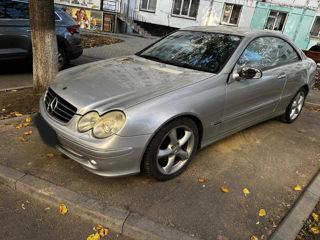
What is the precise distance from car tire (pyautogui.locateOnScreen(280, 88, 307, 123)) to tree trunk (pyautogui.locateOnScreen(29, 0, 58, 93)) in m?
4.10

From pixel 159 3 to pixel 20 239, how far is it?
18.8 meters

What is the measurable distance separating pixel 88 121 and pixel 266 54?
271cm

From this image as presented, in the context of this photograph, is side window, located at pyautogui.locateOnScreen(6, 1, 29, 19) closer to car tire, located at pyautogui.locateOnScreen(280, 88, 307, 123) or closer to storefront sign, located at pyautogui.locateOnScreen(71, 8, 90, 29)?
car tire, located at pyautogui.locateOnScreen(280, 88, 307, 123)

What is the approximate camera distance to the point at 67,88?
110 inches

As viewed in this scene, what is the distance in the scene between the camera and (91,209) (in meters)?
2.34

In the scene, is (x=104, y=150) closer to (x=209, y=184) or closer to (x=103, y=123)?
(x=103, y=123)

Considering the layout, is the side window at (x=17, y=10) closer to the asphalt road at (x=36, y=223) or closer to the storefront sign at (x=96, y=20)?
the asphalt road at (x=36, y=223)

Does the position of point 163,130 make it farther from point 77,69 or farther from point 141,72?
point 77,69

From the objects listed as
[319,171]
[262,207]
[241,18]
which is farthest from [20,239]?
[241,18]

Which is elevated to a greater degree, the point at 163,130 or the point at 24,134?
the point at 163,130

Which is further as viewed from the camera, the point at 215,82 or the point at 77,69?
the point at 77,69

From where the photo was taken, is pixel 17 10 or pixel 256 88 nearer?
pixel 256 88

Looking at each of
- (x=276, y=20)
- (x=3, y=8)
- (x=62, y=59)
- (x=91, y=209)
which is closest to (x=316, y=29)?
(x=276, y=20)

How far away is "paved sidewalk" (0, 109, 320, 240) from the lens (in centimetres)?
238
